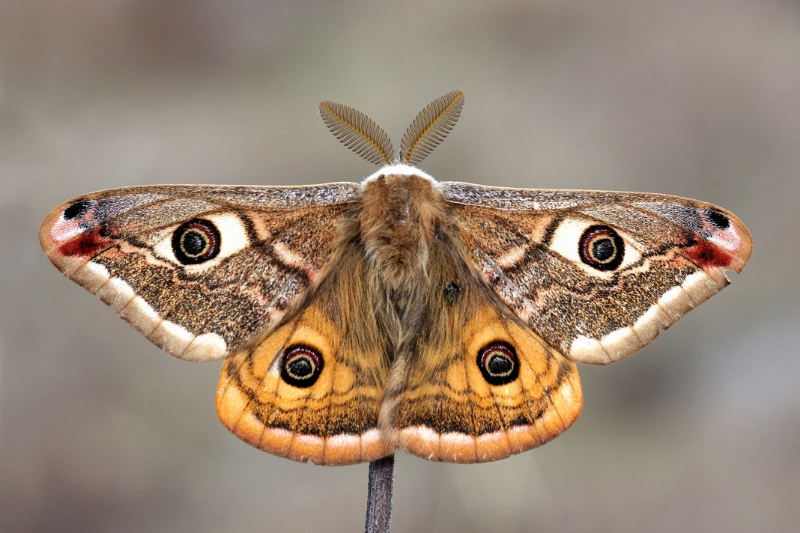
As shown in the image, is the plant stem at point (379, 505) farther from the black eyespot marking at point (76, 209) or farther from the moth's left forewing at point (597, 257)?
the black eyespot marking at point (76, 209)

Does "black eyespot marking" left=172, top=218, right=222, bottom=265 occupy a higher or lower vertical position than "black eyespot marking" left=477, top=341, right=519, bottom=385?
higher

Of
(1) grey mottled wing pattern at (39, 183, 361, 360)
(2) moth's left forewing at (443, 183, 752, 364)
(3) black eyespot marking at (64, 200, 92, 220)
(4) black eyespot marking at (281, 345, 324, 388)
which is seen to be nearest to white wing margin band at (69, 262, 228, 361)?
(1) grey mottled wing pattern at (39, 183, 361, 360)

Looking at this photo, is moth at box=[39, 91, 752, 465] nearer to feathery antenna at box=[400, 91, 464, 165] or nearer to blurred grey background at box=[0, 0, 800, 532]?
feathery antenna at box=[400, 91, 464, 165]

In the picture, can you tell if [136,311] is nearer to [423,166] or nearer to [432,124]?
[432,124]

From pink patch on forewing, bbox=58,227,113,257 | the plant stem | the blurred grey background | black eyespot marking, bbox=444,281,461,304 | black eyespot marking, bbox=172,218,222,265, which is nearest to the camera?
the plant stem

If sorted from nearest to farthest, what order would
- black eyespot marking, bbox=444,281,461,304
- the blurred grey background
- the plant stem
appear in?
the plant stem, black eyespot marking, bbox=444,281,461,304, the blurred grey background

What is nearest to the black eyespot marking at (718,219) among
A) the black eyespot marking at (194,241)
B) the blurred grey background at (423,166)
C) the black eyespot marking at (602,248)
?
the black eyespot marking at (602,248)

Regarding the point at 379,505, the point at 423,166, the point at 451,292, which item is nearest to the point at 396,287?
the point at 451,292
